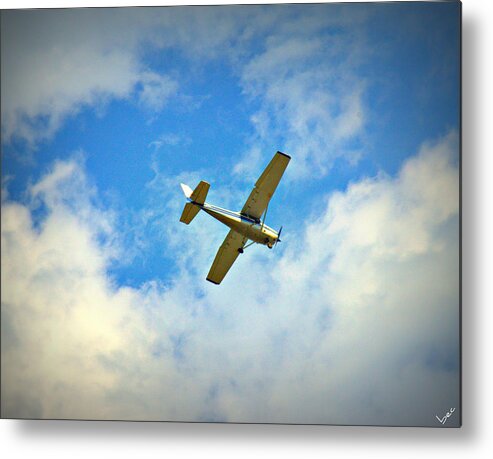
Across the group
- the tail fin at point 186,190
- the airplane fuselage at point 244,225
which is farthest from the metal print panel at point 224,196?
the airplane fuselage at point 244,225

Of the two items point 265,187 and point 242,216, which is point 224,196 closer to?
point 265,187

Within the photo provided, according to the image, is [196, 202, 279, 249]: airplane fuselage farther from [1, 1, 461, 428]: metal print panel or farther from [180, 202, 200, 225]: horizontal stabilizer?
[1, 1, 461, 428]: metal print panel

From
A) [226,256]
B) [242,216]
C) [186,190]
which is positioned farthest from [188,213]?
[242,216]

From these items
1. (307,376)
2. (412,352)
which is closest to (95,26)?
(307,376)

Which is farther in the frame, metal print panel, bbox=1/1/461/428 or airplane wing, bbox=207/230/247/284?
airplane wing, bbox=207/230/247/284

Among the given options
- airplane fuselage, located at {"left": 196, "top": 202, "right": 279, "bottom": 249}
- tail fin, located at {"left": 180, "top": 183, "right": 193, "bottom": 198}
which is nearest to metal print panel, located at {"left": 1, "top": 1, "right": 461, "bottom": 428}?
tail fin, located at {"left": 180, "top": 183, "right": 193, "bottom": 198}

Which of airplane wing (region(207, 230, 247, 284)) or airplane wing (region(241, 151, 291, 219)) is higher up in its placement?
airplane wing (region(241, 151, 291, 219))

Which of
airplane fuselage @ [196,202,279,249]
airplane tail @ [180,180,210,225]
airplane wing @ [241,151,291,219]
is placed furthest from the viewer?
airplane fuselage @ [196,202,279,249]

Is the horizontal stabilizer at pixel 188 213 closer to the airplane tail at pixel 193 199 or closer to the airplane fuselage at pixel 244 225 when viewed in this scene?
the airplane tail at pixel 193 199
